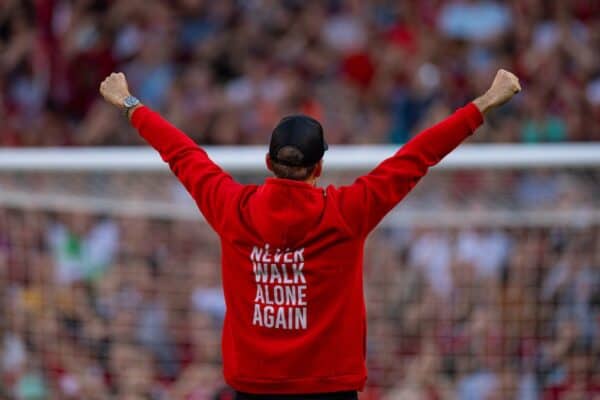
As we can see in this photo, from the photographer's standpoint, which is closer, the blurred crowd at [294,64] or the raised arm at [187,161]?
the raised arm at [187,161]

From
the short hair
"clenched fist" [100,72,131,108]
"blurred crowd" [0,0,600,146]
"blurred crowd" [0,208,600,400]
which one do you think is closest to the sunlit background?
"blurred crowd" [0,208,600,400]

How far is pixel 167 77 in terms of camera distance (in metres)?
8.71

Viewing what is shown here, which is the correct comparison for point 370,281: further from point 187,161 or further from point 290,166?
point 290,166

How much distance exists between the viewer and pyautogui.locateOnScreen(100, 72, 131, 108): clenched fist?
4.02 m

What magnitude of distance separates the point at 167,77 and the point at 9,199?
263 cm

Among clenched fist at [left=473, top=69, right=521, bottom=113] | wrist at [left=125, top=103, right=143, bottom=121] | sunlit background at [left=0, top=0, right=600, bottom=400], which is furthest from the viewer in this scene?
sunlit background at [left=0, top=0, right=600, bottom=400]

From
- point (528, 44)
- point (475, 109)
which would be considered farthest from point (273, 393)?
point (528, 44)

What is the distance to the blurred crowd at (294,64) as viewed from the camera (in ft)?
27.1

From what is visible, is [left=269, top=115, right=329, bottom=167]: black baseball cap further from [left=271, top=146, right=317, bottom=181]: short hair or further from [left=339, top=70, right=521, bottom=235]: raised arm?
[left=339, top=70, right=521, bottom=235]: raised arm

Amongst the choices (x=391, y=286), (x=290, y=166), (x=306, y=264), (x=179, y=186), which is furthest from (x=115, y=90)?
(x=391, y=286)

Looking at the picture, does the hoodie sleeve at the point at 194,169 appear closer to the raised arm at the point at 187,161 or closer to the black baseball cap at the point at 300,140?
the raised arm at the point at 187,161

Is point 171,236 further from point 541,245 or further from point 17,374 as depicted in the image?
point 541,245

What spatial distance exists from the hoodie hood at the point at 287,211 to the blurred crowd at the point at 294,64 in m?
4.48

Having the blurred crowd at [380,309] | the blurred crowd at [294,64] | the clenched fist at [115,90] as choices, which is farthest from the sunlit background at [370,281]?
the blurred crowd at [294,64]
